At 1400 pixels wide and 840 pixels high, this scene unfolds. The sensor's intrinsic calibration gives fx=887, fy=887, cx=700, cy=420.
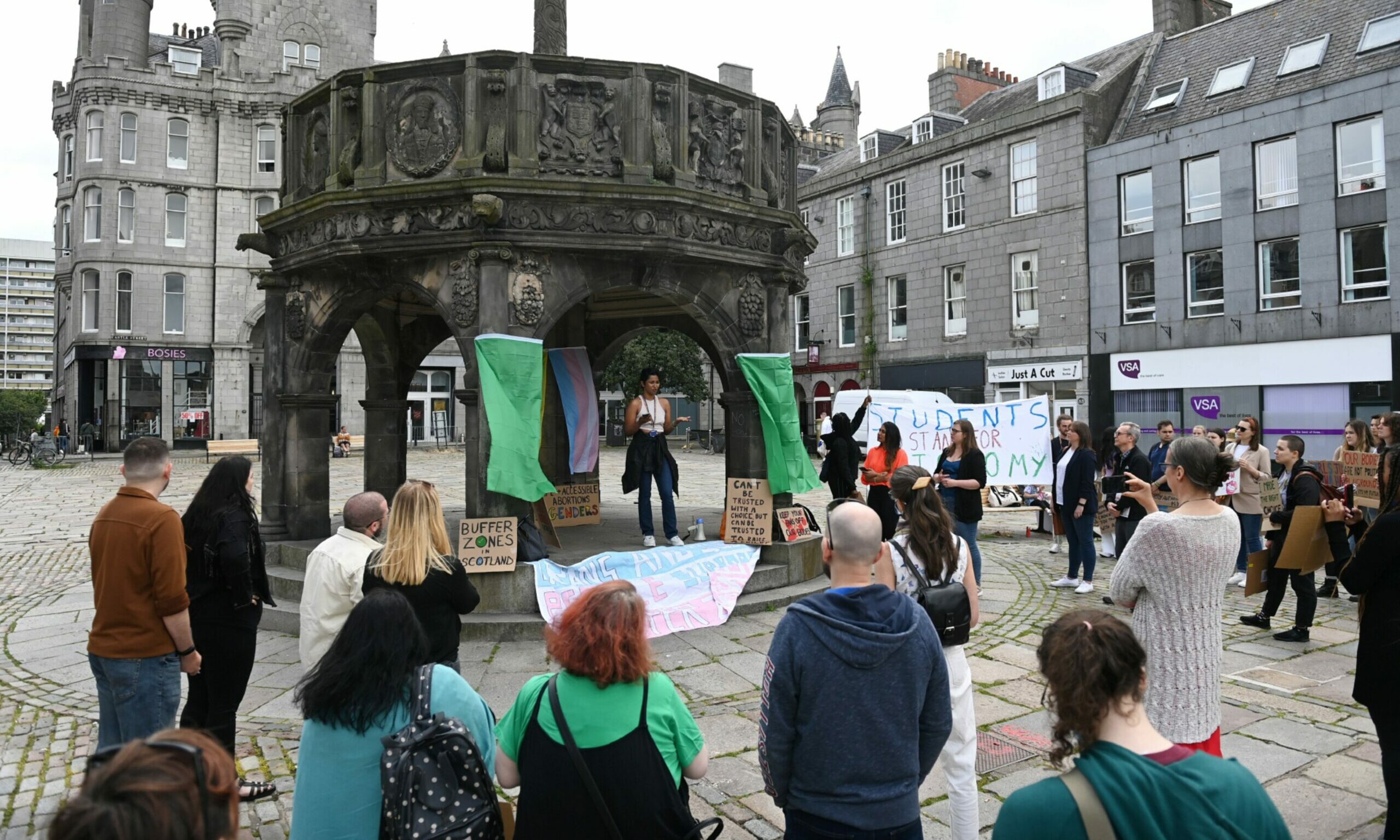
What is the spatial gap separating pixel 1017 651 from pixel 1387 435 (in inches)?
159

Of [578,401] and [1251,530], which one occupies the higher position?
[578,401]

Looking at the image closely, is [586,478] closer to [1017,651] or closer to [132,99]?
[1017,651]

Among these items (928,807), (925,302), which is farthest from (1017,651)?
(925,302)

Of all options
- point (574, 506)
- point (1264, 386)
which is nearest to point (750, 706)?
point (574, 506)

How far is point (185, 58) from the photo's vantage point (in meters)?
42.7

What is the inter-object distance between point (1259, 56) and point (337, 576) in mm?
29102

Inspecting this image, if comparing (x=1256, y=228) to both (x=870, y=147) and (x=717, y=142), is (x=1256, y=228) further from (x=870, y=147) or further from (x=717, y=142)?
(x=717, y=142)

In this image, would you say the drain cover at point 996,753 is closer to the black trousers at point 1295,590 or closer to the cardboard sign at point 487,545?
the black trousers at point 1295,590

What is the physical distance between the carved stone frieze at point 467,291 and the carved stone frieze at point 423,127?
97 centimetres

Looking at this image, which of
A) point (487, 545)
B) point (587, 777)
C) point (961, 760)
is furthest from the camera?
point (487, 545)

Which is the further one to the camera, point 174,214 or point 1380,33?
point 174,214

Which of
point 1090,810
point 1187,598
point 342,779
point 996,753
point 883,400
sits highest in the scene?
point 883,400

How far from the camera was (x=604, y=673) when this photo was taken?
2.66 metres

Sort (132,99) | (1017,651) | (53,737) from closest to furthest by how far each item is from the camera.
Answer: (53,737) → (1017,651) → (132,99)
